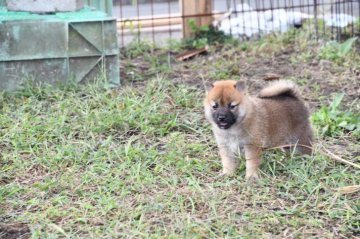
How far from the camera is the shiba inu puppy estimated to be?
19.1 ft

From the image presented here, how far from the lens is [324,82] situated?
8750 millimetres

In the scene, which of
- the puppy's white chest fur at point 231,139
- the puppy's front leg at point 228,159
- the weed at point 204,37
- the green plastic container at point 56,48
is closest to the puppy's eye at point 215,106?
the puppy's white chest fur at point 231,139

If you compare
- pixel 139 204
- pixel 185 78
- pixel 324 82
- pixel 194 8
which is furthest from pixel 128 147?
pixel 194 8

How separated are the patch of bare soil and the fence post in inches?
251

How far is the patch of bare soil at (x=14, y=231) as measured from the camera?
16.3 ft

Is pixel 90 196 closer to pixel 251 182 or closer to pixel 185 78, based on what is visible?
pixel 251 182

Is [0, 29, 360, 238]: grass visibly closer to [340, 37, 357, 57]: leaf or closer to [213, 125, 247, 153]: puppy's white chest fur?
[213, 125, 247, 153]: puppy's white chest fur

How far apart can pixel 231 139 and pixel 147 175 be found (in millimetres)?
685

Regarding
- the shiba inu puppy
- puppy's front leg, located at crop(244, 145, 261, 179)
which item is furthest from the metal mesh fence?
puppy's front leg, located at crop(244, 145, 261, 179)

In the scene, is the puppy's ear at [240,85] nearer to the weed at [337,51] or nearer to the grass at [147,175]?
the grass at [147,175]

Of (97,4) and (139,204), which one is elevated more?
(97,4)

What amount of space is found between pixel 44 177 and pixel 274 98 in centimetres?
193

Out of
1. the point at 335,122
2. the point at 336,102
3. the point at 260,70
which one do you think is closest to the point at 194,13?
the point at 260,70

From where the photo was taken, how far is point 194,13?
1116cm
